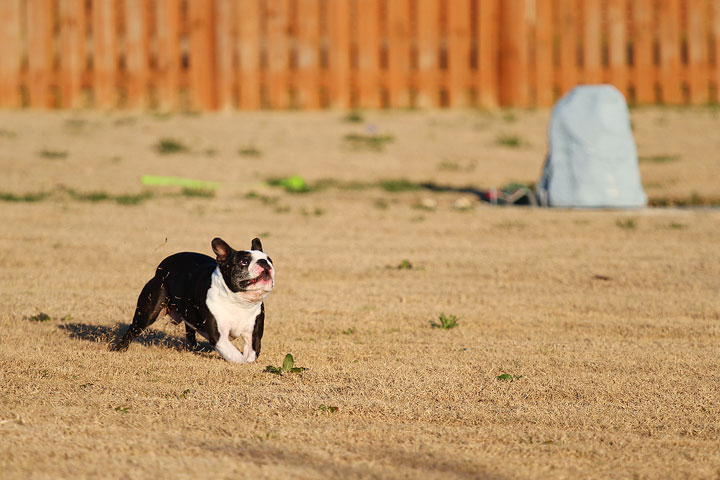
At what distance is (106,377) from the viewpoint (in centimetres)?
491

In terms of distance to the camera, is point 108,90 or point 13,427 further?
point 108,90

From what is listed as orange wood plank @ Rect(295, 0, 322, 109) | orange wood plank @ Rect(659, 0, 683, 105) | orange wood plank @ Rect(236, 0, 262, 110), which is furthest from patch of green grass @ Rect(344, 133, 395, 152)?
orange wood plank @ Rect(659, 0, 683, 105)

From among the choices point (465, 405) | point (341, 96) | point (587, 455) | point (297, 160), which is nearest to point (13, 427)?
point (465, 405)

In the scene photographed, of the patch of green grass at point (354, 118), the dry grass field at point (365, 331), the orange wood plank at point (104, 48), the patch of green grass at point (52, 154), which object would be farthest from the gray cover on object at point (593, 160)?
the orange wood plank at point (104, 48)

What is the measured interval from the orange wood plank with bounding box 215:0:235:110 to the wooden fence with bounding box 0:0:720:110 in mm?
21

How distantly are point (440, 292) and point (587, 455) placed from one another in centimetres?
351

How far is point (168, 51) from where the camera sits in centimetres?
1638

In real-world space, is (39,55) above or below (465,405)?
above

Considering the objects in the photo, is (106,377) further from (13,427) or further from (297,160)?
(297,160)

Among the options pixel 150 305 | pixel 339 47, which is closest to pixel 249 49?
pixel 339 47

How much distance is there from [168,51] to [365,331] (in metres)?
11.4

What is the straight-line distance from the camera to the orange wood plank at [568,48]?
1683cm

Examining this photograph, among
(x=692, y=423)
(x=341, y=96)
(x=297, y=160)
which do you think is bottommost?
(x=692, y=423)

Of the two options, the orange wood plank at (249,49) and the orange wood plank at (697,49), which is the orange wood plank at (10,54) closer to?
the orange wood plank at (249,49)
